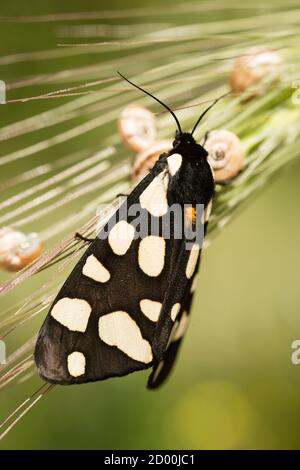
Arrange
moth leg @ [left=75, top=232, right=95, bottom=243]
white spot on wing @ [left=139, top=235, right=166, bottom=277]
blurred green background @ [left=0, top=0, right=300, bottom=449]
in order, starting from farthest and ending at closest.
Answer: blurred green background @ [left=0, top=0, right=300, bottom=449]
white spot on wing @ [left=139, top=235, right=166, bottom=277]
moth leg @ [left=75, top=232, right=95, bottom=243]

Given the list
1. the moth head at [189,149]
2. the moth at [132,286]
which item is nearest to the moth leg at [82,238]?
the moth at [132,286]

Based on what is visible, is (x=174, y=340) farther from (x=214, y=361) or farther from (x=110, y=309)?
(x=214, y=361)

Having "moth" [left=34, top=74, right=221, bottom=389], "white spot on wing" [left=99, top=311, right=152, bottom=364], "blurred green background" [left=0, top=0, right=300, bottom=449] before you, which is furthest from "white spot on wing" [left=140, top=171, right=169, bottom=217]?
"blurred green background" [left=0, top=0, right=300, bottom=449]

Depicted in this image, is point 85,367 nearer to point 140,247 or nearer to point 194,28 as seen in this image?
point 140,247

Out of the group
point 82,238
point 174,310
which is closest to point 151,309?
point 174,310

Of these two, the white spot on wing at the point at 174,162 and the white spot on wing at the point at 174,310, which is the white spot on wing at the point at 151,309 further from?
the white spot on wing at the point at 174,162

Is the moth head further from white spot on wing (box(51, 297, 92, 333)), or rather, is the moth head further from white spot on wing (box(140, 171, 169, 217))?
white spot on wing (box(51, 297, 92, 333))
